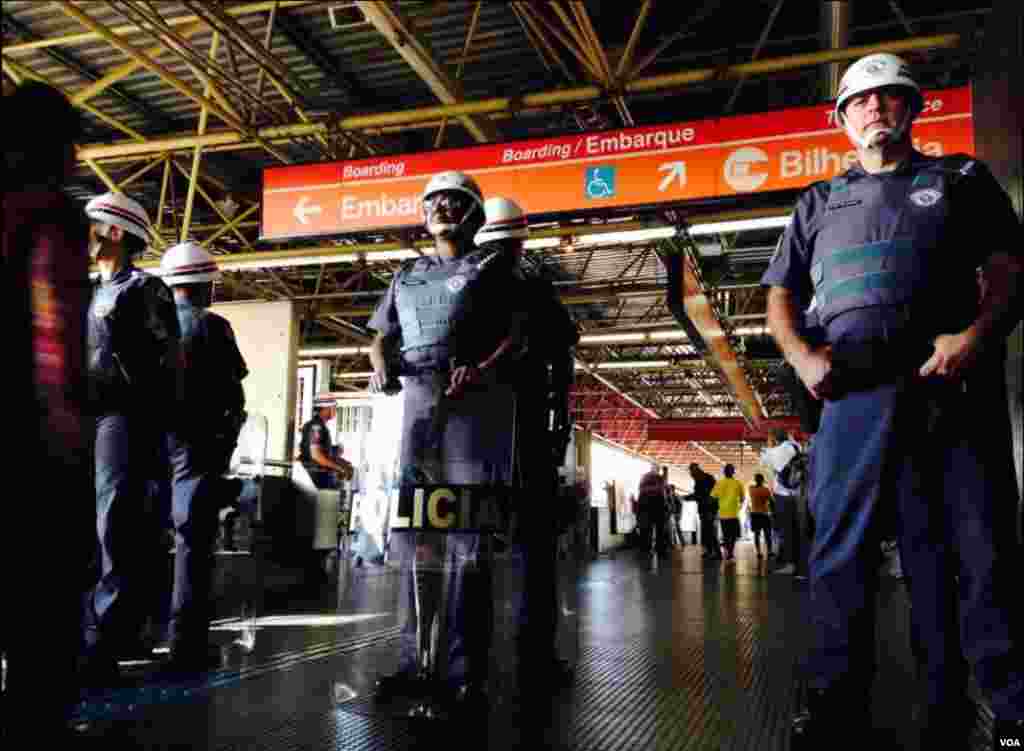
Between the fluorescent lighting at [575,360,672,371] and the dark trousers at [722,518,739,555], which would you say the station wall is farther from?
the fluorescent lighting at [575,360,672,371]

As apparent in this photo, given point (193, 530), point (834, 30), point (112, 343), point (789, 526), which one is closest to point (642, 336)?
point (789, 526)

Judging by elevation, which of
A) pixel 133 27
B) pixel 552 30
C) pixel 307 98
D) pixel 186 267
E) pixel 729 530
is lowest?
pixel 729 530

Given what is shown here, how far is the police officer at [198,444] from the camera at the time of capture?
3377 mm

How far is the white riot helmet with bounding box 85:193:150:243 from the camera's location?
10.3ft

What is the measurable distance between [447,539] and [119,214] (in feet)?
5.97

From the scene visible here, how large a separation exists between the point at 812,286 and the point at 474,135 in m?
7.42

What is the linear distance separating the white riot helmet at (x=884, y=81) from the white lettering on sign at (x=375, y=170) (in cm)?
576

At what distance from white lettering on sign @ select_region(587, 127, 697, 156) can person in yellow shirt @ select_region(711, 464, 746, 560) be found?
27.1ft

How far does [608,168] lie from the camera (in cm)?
685

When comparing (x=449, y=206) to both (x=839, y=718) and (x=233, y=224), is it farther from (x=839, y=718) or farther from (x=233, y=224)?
(x=233, y=224)

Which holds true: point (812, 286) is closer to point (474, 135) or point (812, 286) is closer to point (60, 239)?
point (60, 239)

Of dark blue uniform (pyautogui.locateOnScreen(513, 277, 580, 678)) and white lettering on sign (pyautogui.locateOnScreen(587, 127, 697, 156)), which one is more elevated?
white lettering on sign (pyautogui.locateOnScreen(587, 127, 697, 156))

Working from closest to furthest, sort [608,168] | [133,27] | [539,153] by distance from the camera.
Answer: [608,168] → [539,153] → [133,27]

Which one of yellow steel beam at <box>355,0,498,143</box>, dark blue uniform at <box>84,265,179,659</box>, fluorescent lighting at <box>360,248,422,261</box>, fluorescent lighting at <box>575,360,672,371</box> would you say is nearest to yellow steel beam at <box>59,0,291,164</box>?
fluorescent lighting at <box>360,248,422,261</box>
